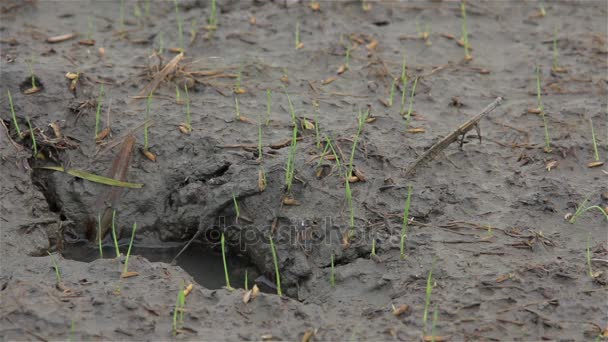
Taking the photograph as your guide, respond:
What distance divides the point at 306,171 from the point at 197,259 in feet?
2.33

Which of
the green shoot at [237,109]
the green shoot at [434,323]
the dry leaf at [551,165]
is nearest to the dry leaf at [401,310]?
the green shoot at [434,323]

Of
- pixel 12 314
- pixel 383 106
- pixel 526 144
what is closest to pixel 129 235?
pixel 12 314

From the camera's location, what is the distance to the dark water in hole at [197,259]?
4.34 metres

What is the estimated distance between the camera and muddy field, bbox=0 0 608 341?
3.69 metres

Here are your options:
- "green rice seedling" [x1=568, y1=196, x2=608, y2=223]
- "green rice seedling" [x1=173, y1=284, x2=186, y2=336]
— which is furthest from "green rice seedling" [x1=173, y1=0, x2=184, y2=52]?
"green rice seedling" [x1=568, y1=196, x2=608, y2=223]

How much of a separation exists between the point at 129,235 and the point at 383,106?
1546mm

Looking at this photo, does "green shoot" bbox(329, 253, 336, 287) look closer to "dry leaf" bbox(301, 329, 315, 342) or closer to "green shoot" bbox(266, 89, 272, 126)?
"dry leaf" bbox(301, 329, 315, 342)

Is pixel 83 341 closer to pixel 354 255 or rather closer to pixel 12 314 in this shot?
pixel 12 314

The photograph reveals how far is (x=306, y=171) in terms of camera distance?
→ 437cm

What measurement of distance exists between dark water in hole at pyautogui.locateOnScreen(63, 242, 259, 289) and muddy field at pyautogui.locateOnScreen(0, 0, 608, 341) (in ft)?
0.03

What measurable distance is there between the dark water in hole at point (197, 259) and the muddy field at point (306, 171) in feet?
0.03

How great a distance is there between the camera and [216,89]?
503 cm

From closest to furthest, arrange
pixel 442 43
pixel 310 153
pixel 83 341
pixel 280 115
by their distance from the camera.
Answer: pixel 83 341 → pixel 310 153 → pixel 280 115 → pixel 442 43

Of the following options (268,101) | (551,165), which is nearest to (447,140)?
(551,165)
